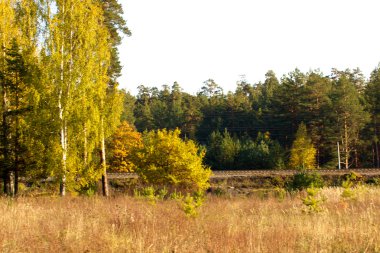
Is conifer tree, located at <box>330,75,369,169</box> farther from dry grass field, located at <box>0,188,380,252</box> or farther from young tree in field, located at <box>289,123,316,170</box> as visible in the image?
dry grass field, located at <box>0,188,380,252</box>

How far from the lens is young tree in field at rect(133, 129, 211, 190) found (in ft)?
80.9

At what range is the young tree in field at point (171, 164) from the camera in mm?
24656

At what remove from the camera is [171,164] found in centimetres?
2514

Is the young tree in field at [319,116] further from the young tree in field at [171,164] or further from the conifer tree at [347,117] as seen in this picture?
the young tree in field at [171,164]

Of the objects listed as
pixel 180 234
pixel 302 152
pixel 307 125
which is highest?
pixel 307 125

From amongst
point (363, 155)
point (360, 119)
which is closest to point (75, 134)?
point (360, 119)

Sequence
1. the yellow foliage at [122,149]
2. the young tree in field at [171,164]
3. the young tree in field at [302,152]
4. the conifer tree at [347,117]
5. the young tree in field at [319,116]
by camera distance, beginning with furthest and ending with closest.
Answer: the young tree in field at [319,116], the conifer tree at [347,117], the young tree in field at [302,152], the yellow foliage at [122,149], the young tree in field at [171,164]

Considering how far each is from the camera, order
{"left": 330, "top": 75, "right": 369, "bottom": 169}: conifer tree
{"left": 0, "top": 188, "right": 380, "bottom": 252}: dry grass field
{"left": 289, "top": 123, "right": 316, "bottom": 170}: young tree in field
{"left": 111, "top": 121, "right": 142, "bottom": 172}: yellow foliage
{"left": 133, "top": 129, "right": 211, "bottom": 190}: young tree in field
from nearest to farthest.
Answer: {"left": 0, "top": 188, "right": 380, "bottom": 252}: dry grass field < {"left": 133, "top": 129, "right": 211, "bottom": 190}: young tree in field < {"left": 111, "top": 121, "right": 142, "bottom": 172}: yellow foliage < {"left": 289, "top": 123, "right": 316, "bottom": 170}: young tree in field < {"left": 330, "top": 75, "right": 369, "bottom": 169}: conifer tree

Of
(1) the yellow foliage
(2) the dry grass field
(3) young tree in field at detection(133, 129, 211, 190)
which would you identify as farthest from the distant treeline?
(2) the dry grass field

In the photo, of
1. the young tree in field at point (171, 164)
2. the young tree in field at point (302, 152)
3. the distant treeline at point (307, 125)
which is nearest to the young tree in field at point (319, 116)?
the distant treeline at point (307, 125)

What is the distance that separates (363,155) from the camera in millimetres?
58844

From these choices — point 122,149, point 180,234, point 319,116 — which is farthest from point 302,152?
point 180,234

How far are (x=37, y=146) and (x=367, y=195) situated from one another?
40.5ft

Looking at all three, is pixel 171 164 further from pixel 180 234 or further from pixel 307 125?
pixel 307 125
